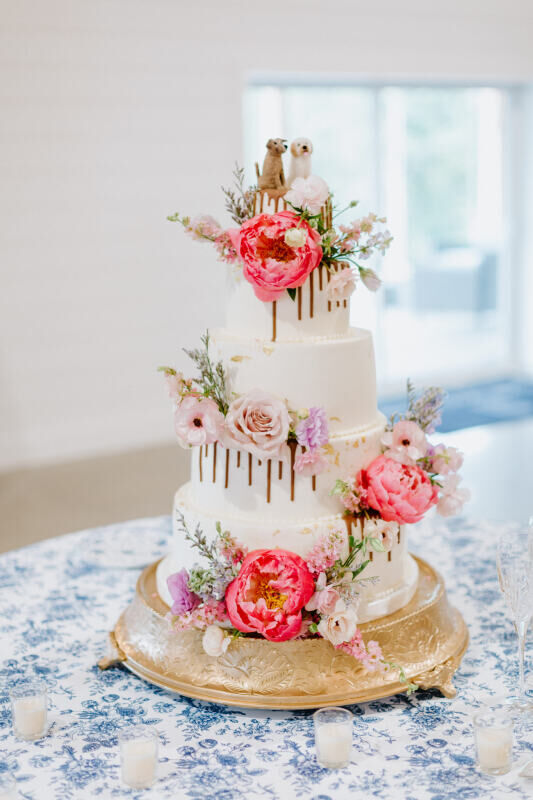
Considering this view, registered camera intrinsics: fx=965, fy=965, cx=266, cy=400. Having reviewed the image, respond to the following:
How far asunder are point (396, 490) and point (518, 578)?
1.27 feet

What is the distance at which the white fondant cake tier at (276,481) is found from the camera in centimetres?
252

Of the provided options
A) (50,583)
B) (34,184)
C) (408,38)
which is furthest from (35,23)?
(50,583)

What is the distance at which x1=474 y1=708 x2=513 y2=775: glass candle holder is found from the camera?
213cm

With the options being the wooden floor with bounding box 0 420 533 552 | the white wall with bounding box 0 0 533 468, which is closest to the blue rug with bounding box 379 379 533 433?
the wooden floor with bounding box 0 420 533 552

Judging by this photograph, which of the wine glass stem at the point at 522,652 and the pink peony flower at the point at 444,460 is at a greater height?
the pink peony flower at the point at 444,460

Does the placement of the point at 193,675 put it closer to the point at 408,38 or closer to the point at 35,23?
the point at 35,23

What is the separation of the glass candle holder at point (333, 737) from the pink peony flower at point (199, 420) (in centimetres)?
72

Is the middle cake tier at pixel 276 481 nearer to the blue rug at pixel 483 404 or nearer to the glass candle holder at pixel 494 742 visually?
the glass candle holder at pixel 494 742

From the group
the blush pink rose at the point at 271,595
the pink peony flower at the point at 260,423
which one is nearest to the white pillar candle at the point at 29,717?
the blush pink rose at the point at 271,595

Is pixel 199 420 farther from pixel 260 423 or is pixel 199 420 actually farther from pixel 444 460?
pixel 444 460

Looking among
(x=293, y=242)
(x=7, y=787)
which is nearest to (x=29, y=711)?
(x=7, y=787)

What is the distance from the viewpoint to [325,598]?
241 cm

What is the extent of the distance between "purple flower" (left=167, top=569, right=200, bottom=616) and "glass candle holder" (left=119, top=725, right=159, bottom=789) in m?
0.41

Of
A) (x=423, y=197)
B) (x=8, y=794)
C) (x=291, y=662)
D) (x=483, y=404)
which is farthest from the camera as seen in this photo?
(x=423, y=197)
